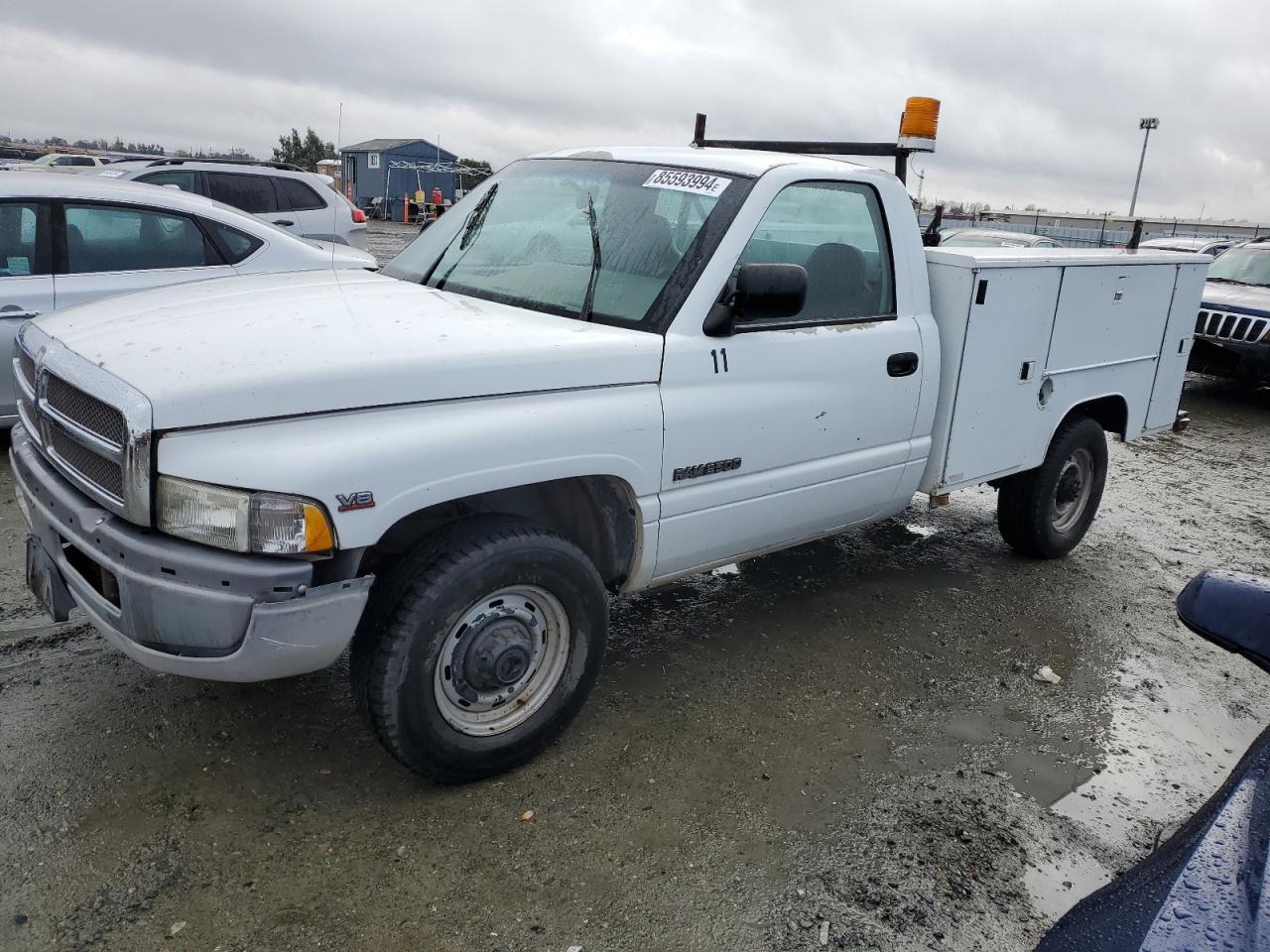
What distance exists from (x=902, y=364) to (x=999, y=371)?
0.72 metres

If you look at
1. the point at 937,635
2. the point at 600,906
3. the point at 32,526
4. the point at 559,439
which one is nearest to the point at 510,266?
the point at 559,439

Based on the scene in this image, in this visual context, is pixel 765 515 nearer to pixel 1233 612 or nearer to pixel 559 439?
pixel 559 439

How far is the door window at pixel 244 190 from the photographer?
31.5 ft

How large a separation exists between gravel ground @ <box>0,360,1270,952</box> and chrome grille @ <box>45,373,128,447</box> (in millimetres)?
1136

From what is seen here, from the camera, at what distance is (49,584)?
2.93 metres

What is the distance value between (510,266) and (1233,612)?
2629mm

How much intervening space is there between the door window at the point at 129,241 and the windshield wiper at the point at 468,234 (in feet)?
10.1

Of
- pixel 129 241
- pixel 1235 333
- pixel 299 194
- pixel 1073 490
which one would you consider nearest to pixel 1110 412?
pixel 1073 490

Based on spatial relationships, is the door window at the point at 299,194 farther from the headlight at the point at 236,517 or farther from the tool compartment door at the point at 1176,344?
the headlight at the point at 236,517

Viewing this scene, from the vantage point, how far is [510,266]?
3.66 metres

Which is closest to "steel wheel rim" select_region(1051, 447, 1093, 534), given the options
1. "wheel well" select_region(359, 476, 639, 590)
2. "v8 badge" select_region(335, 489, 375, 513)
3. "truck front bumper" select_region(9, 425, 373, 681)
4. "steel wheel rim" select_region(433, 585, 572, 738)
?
"wheel well" select_region(359, 476, 639, 590)

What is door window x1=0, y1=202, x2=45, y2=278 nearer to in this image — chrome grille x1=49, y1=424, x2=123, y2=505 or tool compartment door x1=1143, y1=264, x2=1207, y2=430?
chrome grille x1=49, y1=424, x2=123, y2=505

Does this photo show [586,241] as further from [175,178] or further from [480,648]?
[175,178]

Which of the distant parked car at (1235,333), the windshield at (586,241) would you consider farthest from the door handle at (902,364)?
the distant parked car at (1235,333)
